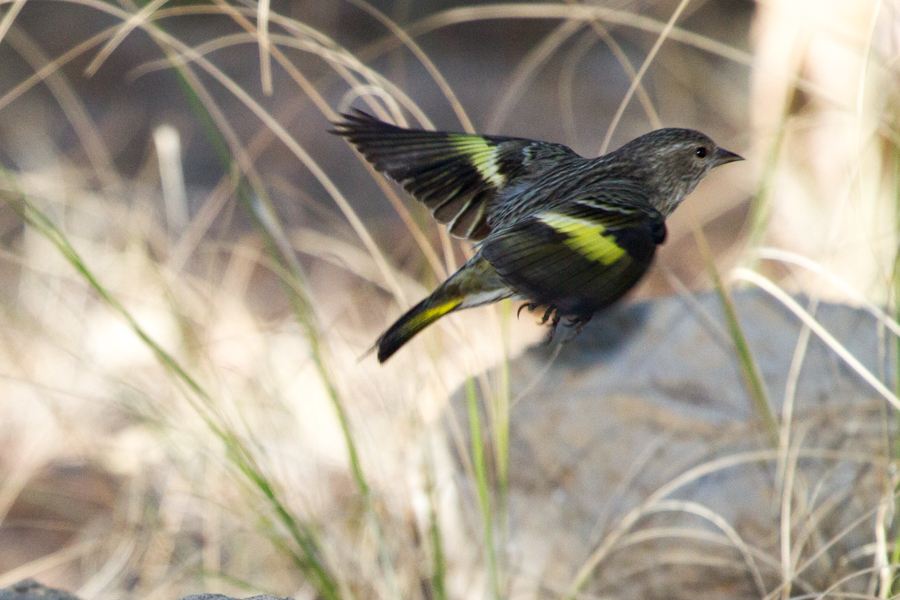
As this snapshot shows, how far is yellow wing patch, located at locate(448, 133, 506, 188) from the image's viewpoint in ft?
4.50

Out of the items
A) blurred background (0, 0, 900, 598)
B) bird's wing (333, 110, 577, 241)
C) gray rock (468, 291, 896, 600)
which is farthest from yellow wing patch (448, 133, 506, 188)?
gray rock (468, 291, 896, 600)

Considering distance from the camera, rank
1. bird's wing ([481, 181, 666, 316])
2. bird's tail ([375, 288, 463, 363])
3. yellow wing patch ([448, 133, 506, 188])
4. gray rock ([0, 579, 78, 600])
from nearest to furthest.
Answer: bird's wing ([481, 181, 666, 316]), bird's tail ([375, 288, 463, 363]), gray rock ([0, 579, 78, 600]), yellow wing patch ([448, 133, 506, 188])

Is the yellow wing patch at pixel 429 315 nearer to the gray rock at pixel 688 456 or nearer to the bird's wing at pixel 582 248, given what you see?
the bird's wing at pixel 582 248

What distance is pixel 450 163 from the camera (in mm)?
1383

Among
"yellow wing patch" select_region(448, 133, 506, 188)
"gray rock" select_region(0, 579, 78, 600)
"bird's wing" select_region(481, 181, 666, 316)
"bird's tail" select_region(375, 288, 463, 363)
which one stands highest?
"yellow wing patch" select_region(448, 133, 506, 188)

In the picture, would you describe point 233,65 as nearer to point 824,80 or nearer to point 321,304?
point 321,304

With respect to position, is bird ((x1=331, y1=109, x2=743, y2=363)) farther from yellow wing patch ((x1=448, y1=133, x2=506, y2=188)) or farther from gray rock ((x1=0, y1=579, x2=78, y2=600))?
gray rock ((x1=0, y1=579, x2=78, y2=600))

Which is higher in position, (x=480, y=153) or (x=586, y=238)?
(x=480, y=153)

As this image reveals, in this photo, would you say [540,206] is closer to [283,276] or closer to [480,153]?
[480,153]

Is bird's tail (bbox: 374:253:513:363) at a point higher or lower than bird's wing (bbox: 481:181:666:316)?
lower

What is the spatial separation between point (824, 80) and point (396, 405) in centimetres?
234

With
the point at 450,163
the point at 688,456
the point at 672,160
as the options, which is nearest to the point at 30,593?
the point at 450,163

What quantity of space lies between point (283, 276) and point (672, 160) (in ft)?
2.59

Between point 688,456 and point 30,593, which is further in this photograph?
point 688,456
